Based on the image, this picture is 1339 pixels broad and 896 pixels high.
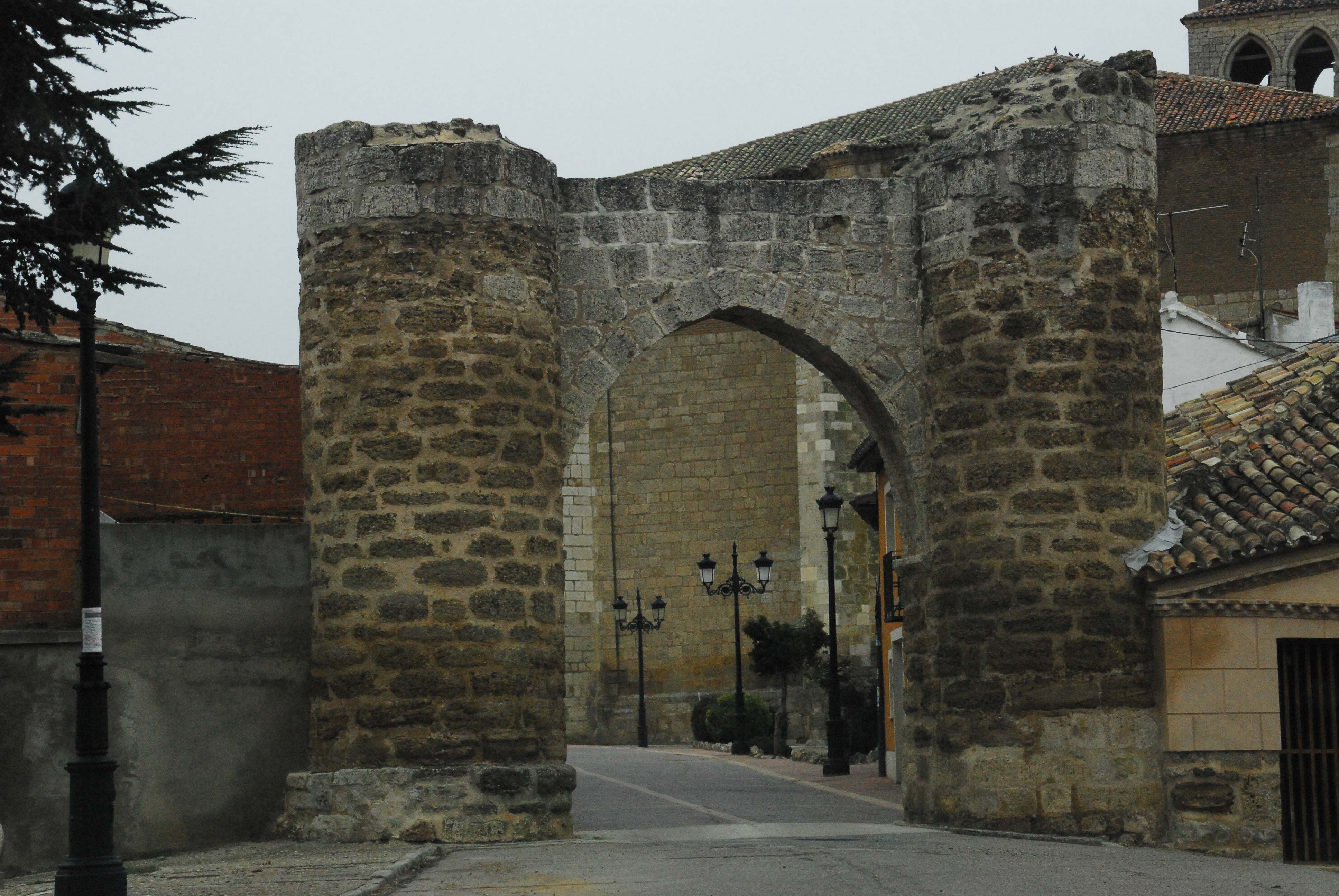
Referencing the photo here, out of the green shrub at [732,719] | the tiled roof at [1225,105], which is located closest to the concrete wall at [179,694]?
the green shrub at [732,719]

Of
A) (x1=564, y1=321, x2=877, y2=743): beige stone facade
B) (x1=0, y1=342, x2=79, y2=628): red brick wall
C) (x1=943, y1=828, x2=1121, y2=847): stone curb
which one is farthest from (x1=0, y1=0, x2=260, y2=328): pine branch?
(x1=564, y1=321, x2=877, y2=743): beige stone facade

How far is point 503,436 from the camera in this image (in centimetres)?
1345

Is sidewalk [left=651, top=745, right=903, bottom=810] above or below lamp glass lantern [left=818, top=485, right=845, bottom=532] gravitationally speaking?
below

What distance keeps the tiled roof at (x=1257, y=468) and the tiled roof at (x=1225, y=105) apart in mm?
21887

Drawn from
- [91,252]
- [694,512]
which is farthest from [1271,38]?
[91,252]

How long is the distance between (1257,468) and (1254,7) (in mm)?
38694

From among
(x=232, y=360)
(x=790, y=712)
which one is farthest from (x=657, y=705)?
(x=232, y=360)

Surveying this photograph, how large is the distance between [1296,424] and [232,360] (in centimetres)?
828

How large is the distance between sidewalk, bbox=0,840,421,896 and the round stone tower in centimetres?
45

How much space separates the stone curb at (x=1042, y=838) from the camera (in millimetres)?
13219

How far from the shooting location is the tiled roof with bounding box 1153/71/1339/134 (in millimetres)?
38500

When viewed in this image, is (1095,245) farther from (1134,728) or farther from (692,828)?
(692,828)

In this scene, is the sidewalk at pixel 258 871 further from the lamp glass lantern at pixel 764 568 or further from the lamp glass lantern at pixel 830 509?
the lamp glass lantern at pixel 764 568

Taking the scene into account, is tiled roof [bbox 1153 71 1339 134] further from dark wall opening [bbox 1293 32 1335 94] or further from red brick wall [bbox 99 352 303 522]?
red brick wall [bbox 99 352 303 522]
